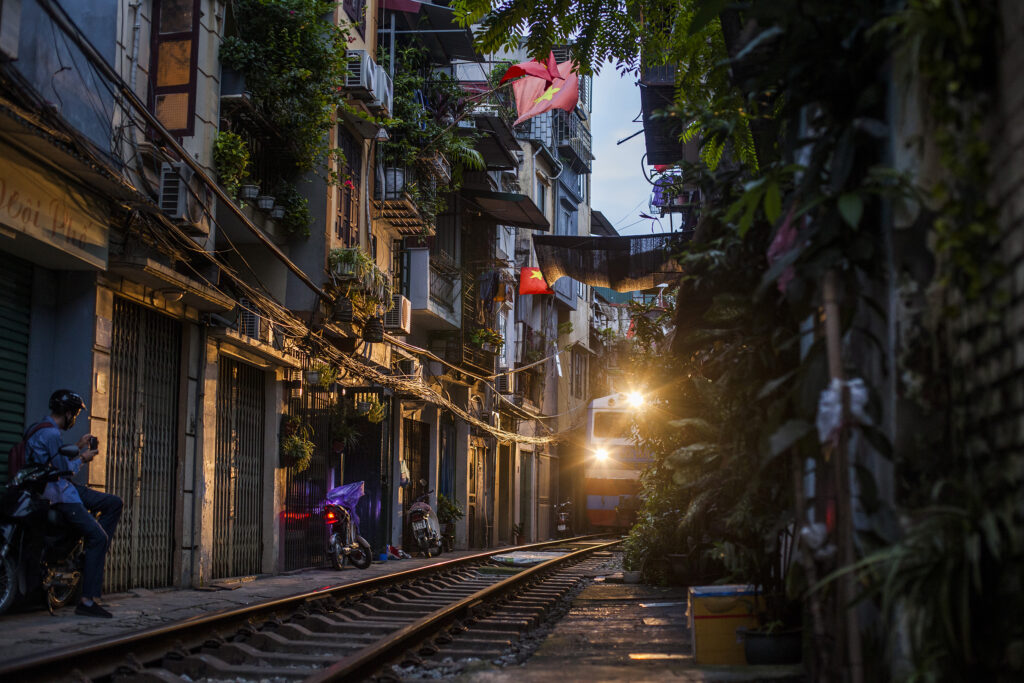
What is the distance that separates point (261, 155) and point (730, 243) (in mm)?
10723

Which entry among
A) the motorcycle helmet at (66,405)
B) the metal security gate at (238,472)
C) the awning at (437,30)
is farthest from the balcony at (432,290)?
the motorcycle helmet at (66,405)

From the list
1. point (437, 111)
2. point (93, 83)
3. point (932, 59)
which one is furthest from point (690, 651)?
point (437, 111)

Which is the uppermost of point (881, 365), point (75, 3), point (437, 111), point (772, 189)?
point (437, 111)

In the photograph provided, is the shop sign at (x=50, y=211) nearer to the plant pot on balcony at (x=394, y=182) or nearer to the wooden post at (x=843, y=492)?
the wooden post at (x=843, y=492)

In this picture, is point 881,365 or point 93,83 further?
point 93,83

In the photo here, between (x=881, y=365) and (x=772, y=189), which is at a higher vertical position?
(x=772, y=189)

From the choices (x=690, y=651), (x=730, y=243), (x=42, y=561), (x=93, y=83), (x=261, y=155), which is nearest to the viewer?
(x=730, y=243)

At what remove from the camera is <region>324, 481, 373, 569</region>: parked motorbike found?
14.7 meters

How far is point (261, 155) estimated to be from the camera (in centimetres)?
1502

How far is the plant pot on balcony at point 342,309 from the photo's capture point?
15.4 m

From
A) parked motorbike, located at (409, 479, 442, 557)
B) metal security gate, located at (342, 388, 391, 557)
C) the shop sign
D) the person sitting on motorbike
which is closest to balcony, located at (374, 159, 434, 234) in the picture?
metal security gate, located at (342, 388, 391, 557)

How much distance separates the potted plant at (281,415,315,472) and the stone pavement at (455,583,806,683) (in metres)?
5.45

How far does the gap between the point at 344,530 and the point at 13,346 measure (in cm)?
662

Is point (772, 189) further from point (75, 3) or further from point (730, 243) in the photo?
point (75, 3)
